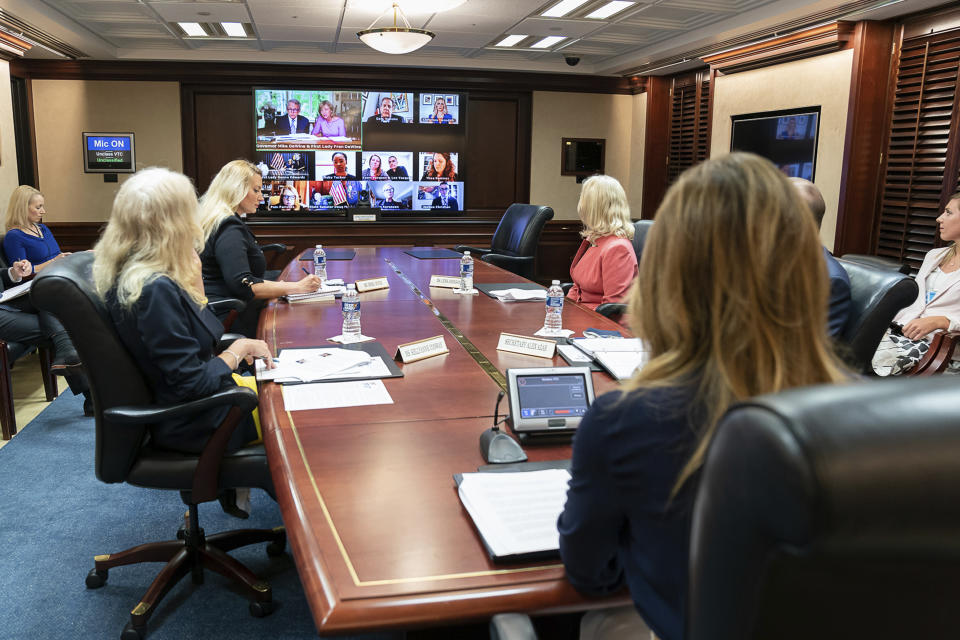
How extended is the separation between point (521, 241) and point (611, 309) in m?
2.62

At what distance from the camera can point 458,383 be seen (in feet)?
6.82

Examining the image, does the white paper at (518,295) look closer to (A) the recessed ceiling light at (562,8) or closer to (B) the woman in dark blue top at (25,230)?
(A) the recessed ceiling light at (562,8)

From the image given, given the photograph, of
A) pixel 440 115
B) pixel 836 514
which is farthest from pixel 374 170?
pixel 836 514

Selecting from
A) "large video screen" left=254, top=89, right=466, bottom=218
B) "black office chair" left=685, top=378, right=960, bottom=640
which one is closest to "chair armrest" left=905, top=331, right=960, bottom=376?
"black office chair" left=685, top=378, right=960, bottom=640

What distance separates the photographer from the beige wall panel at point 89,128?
7270 mm

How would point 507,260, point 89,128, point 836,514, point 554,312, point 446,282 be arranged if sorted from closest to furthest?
point 836,514 < point 554,312 < point 446,282 < point 507,260 < point 89,128

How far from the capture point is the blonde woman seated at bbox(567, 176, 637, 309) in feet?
11.6

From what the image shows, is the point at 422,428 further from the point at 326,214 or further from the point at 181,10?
the point at 326,214

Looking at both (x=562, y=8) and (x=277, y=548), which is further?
(x=562, y=8)

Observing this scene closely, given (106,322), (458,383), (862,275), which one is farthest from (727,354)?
(862,275)

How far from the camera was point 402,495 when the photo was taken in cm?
135

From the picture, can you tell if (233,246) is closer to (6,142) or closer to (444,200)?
(6,142)

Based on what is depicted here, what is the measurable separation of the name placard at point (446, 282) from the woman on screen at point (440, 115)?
179 inches

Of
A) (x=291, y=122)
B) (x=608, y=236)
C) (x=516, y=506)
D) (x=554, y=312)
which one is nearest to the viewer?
(x=516, y=506)
